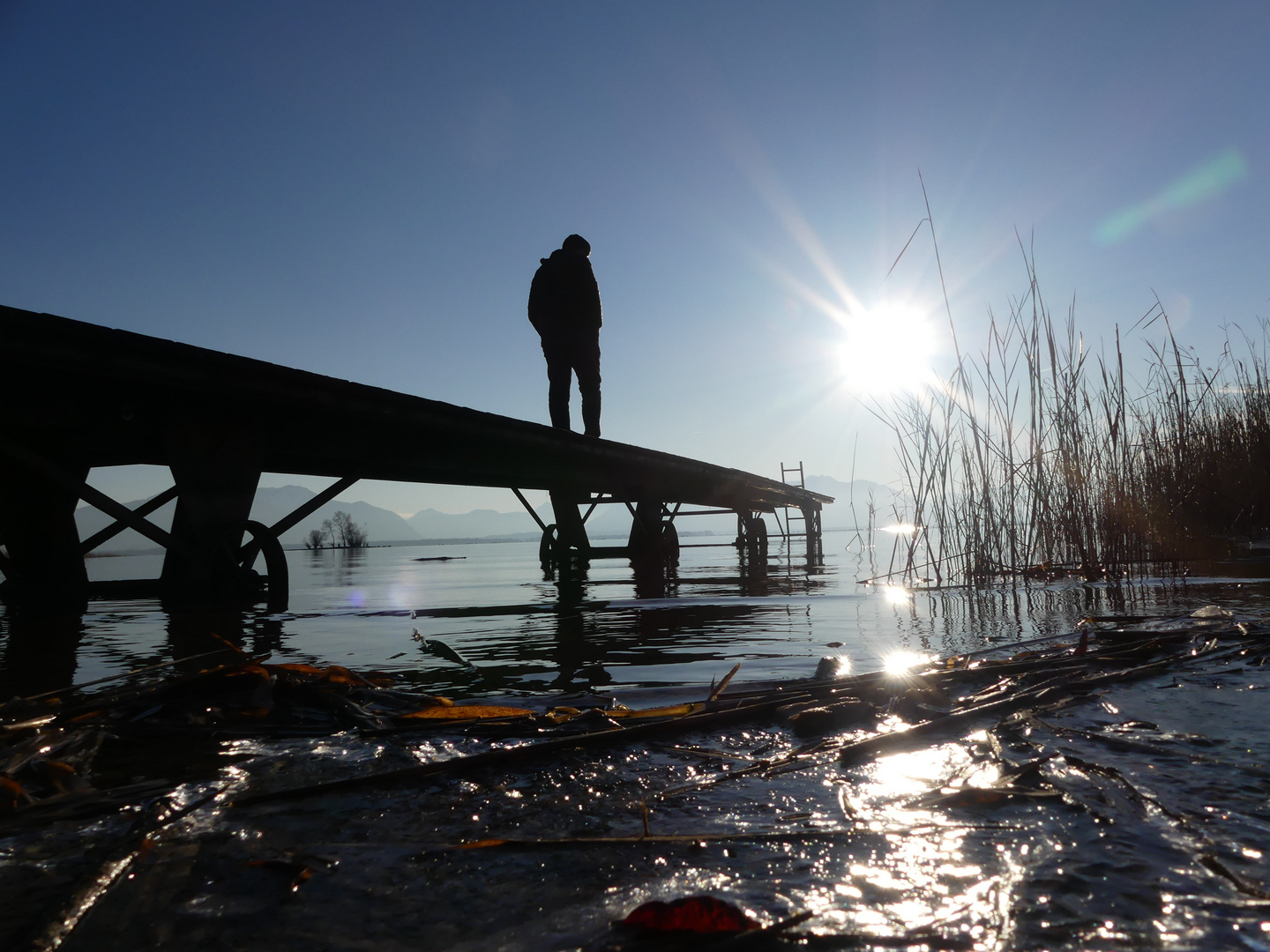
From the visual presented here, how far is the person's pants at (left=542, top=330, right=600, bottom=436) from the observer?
8.02 metres

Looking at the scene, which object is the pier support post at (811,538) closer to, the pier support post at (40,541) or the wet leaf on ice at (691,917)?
the pier support post at (40,541)

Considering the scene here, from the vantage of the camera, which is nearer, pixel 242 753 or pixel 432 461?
pixel 242 753

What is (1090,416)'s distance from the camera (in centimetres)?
546

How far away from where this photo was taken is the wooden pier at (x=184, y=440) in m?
3.82

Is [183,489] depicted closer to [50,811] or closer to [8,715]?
[8,715]

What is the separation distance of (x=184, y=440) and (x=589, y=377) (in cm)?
452

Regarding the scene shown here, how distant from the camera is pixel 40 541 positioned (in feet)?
16.2

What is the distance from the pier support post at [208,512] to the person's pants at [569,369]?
12.4 feet

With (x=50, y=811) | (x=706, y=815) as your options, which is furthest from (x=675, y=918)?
(x=50, y=811)

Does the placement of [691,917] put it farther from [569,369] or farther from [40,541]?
[569,369]

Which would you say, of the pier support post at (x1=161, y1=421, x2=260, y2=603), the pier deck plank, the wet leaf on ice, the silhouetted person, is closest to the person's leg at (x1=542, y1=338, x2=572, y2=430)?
the silhouetted person

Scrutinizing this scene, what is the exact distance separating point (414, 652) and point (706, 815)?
7.11ft

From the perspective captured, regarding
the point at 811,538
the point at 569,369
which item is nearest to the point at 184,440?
the point at 569,369

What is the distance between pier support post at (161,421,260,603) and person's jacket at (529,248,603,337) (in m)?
3.96
